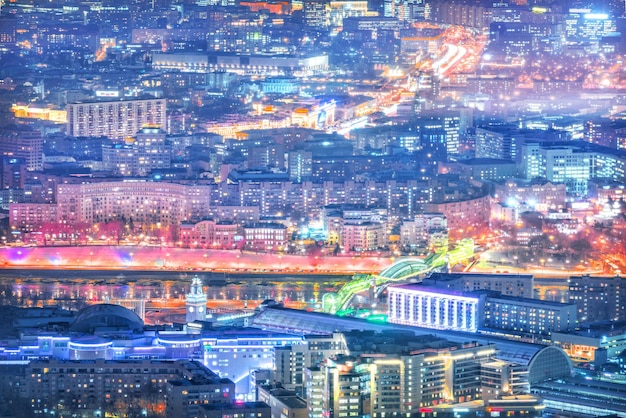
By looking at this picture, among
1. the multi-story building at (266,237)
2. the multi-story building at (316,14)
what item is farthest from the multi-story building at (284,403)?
the multi-story building at (316,14)

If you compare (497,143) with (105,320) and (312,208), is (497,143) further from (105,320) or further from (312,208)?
(105,320)

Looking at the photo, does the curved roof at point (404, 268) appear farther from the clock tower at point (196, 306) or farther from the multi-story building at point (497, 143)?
the multi-story building at point (497, 143)

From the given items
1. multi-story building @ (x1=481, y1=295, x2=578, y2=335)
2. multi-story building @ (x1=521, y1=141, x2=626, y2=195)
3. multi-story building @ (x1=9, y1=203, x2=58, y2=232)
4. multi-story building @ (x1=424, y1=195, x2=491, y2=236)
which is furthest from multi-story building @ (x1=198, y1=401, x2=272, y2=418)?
multi-story building @ (x1=521, y1=141, x2=626, y2=195)

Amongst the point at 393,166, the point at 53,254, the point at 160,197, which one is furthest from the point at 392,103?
the point at 53,254

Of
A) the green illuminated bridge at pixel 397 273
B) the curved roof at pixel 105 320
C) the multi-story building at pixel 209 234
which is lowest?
the multi-story building at pixel 209 234

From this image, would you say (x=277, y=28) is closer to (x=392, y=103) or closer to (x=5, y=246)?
(x=392, y=103)

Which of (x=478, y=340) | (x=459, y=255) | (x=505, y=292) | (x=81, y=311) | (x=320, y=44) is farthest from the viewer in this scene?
(x=320, y=44)
